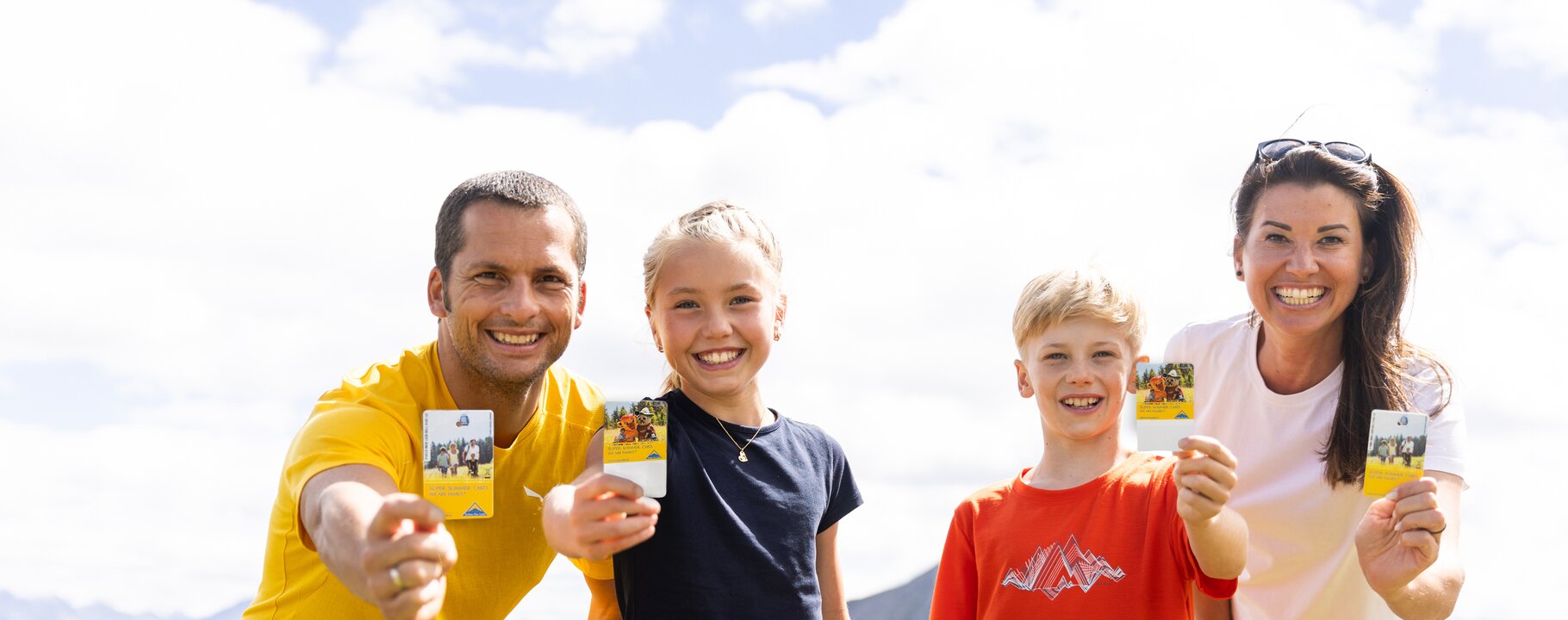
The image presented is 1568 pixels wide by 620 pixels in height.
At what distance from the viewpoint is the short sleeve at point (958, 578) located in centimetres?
424

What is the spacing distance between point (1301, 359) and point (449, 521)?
10.6ft

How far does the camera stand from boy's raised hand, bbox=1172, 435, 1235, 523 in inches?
141

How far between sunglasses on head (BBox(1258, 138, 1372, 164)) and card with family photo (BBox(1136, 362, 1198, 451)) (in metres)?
1.38

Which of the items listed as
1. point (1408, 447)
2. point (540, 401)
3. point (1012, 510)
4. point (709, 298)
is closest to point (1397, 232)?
point (1408, 447)

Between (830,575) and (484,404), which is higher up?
(484,404)

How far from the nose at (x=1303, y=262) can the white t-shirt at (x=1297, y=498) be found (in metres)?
0.45

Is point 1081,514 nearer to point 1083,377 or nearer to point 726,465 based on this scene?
point 1083,377

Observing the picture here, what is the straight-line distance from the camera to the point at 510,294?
425 centimetres

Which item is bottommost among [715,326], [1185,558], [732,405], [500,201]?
[1185,558]

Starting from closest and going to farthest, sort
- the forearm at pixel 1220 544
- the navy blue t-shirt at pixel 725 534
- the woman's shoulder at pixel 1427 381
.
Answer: the forearm at pixel 1220 544
the navy blue t-shirt at pixel 725 534
the woman's shoulder at pixel 1427 381

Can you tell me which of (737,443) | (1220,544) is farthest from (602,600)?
(1220,544)

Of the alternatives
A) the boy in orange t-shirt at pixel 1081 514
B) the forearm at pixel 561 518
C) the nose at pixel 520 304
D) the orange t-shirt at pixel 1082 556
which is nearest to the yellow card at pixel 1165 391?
the boy in orange t-shirt at pixel 1081 514

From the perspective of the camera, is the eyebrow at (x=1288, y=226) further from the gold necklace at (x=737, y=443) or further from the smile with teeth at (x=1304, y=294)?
the gold necklace at (x=737, y=443)

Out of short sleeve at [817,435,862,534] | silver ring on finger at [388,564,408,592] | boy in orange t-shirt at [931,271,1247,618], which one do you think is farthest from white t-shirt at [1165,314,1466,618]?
silver ring on finger at [388,564,408,592]
